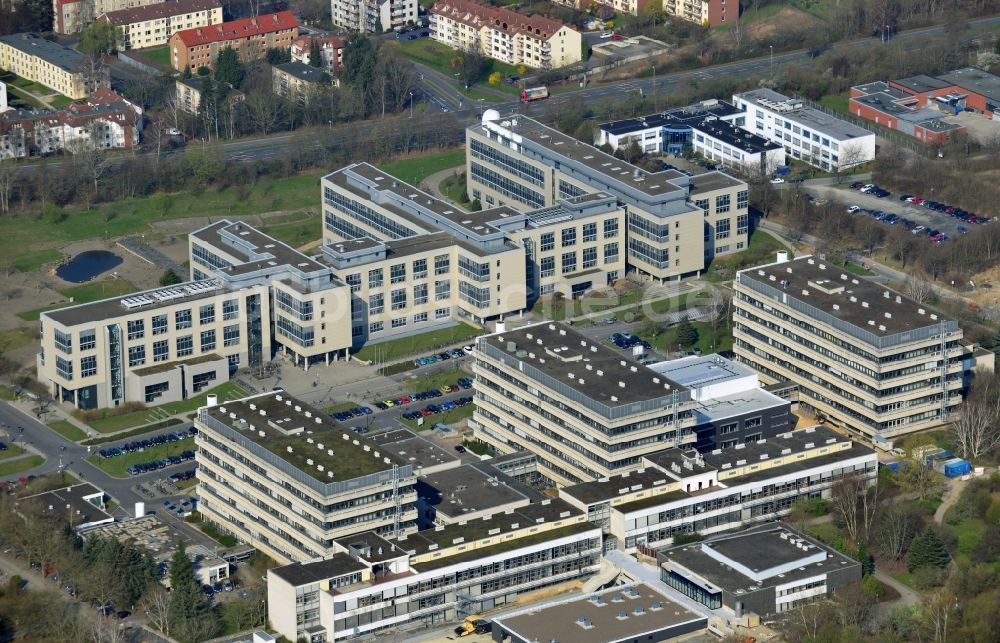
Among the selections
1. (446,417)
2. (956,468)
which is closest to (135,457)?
(446,417)

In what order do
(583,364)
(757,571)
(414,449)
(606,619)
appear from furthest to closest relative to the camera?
(583,364), (414,449), (757,571), (606,619)

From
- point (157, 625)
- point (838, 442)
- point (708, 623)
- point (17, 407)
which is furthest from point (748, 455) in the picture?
point (17, 407)

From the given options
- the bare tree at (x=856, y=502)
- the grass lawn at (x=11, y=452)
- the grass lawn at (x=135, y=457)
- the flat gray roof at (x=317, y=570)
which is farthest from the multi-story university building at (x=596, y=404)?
the grass lawn at (x=11, y=452)

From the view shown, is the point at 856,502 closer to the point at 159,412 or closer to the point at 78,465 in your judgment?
the point at 159,412

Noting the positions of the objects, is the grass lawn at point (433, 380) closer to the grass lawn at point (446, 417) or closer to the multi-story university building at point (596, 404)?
the grass lawn at point (446, 417)

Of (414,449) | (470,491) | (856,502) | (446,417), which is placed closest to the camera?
(470,491)

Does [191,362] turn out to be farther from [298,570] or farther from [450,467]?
[298,570]
